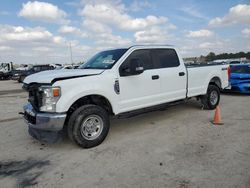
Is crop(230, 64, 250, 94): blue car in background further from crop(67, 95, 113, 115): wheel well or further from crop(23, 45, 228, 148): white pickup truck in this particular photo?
crop(67, 95, 113, 115): wheel well

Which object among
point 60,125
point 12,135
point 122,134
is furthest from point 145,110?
point 12,135

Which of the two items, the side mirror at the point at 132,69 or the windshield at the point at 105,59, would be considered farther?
the windshield at the point at 105,59

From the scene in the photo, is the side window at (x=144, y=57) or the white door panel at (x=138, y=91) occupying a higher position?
the side window at (x=144, y=57)

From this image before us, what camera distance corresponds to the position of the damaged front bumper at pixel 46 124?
4.16 metres

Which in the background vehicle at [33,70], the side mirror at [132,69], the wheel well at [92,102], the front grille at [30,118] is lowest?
the front grille at [30,118]

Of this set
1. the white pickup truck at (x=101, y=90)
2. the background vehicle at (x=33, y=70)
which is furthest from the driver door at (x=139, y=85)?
the background vehicle at (x=33, y=70)

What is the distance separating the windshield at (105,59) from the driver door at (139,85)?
22 cm

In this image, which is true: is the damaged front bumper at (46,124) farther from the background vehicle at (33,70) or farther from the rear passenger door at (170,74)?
the background vehicle at (33,70)

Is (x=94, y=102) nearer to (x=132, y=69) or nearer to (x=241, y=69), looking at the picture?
(x=132, y=69)

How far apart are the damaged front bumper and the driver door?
1380 mm

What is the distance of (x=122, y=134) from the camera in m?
5.39

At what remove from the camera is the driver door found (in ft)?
16.5

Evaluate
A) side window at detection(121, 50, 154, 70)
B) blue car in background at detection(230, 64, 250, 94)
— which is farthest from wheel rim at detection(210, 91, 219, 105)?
blue car in background at detection(230, 64, 250, 94)

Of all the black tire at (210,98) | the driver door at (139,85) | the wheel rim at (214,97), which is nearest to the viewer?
the driver door at (139,85)
